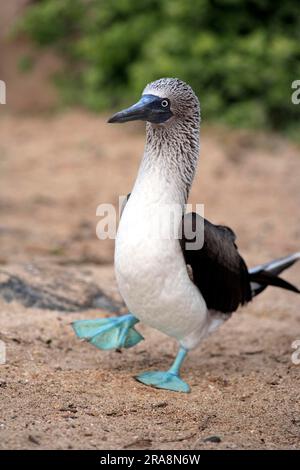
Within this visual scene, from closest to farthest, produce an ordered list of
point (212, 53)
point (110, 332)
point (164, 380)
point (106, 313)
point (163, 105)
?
1. point (163, 105)
2. point (164, 380)
3. point (110, 332)
4. point (106, 313)
5. point (212, 53)

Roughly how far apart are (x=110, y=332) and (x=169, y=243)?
812 mm

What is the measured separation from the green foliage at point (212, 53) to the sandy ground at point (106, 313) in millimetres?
944

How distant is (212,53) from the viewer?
11.2 meters

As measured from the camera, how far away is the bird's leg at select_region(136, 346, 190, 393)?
420cm

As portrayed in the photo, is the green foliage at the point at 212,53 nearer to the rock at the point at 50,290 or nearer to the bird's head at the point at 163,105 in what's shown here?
the rock at the point at 50,290

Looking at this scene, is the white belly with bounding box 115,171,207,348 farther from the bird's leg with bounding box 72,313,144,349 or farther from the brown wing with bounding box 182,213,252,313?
the bird's leg with bounding box 72,313,144,349

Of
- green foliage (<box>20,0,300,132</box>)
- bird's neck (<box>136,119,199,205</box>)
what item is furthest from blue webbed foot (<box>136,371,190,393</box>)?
green foliage (<box>20,0,300,132</box>)

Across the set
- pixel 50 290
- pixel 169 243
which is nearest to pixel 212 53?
pixel 50 290

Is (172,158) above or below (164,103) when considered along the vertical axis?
below

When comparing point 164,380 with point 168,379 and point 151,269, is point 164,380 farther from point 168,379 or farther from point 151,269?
point 151,269

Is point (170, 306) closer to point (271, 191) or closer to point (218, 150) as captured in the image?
point (271, 191)

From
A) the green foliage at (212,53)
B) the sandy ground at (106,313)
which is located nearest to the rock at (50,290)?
the sandy ground at (106,313)

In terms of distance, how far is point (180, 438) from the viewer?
3496mm

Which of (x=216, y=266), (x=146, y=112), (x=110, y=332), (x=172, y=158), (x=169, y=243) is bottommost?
(x=110, y=332)
